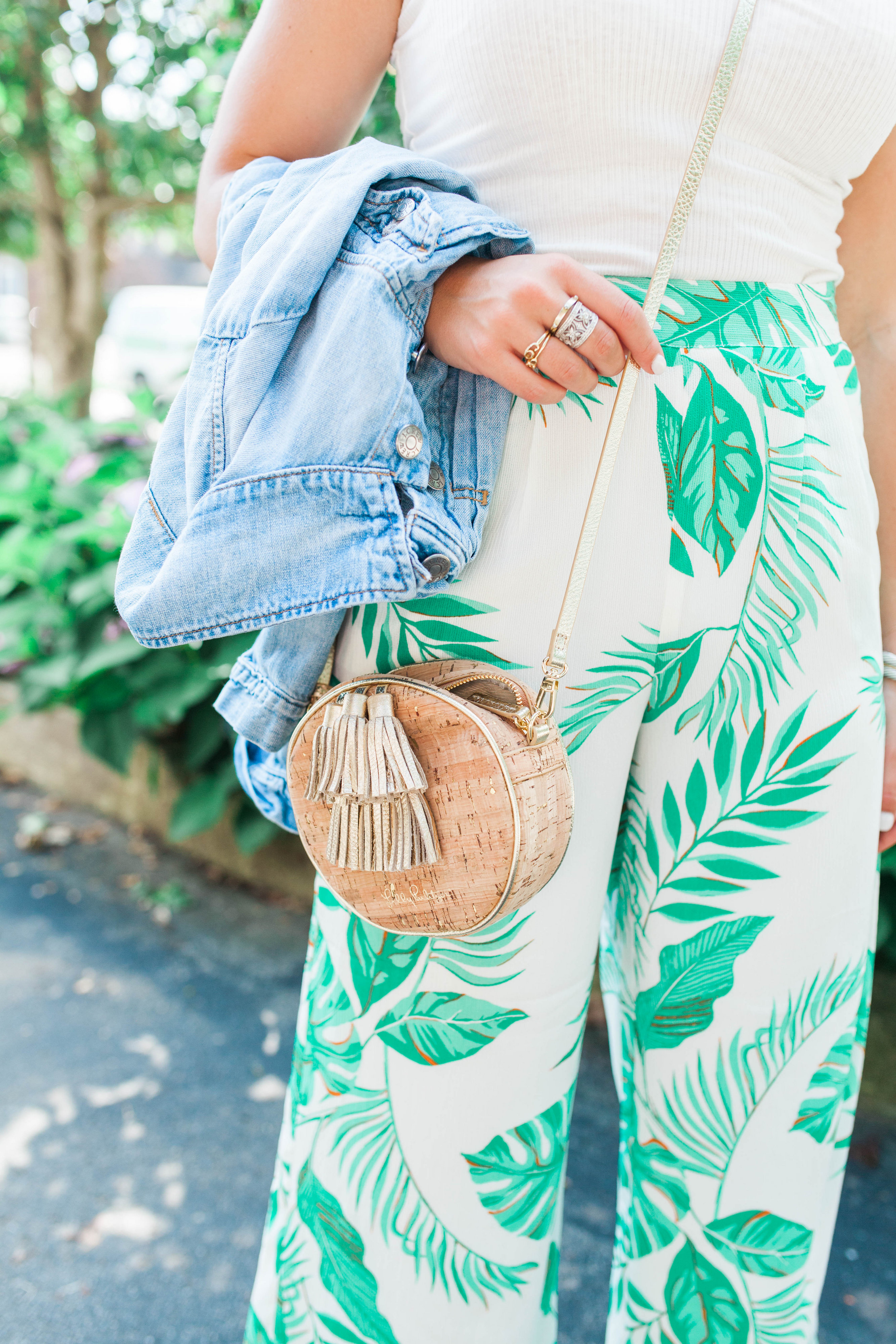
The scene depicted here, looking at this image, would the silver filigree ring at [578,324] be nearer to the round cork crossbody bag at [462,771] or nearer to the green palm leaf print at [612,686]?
the round cork crossbody bag at [462,771]

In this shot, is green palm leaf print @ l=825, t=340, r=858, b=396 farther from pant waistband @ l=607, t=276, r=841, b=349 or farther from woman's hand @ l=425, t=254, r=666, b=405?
woman's hand @ l=425, t=254, r=666, b=405

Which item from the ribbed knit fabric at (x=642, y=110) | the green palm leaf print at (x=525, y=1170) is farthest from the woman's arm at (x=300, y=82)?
the green palm leaf print at (x=525, y=1170)

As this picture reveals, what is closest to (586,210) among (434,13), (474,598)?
(434,13)

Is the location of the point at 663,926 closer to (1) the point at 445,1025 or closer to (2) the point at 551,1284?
(1) the point at 445,1025

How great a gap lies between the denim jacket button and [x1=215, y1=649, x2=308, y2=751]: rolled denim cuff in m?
0.19

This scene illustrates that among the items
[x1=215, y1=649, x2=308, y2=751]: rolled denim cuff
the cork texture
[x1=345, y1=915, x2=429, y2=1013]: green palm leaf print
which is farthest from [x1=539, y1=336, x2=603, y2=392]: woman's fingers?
[x1=345, y1=915, x2=429, y2=1013]: green palm leaf print

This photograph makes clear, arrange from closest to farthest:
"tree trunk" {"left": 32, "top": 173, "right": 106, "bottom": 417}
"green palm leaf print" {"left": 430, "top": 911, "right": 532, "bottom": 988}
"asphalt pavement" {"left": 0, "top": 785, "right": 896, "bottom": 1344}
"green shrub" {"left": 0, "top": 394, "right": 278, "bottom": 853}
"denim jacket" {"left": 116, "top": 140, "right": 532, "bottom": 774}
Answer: "denim jacket" {"left": 116, "top": 140, "right": 532, "bottom": 774} → "green palm leaf print" {"left": 430, "top": 911, "right": 532, "bottom": 988} → "asphalt pavement" {"left": 0, "top": 785, "right": 896, "bottom": 1344} → "green shrub" {"left": 0, "top": 394, "right": 278, "bottom": 853} → "tree trunk" {"left": 32, "top": 173, "right": 106, "bottom": 417}

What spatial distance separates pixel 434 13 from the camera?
71 cm

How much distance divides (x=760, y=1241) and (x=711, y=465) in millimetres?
699

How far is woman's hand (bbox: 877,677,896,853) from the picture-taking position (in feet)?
2.86

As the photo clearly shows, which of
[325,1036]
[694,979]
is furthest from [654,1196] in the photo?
[325,1036]

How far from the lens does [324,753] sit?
0.69 m

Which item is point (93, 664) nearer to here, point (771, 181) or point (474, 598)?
point (474, 598)

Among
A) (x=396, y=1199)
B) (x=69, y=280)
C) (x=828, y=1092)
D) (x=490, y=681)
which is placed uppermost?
(x=490, y=681)
